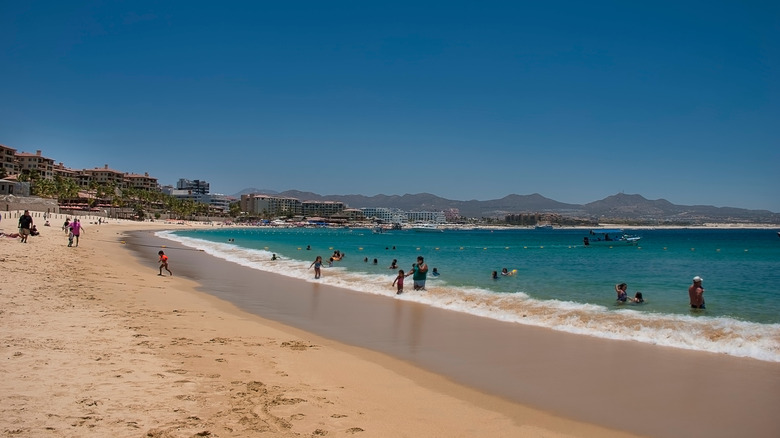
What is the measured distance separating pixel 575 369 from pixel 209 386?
5.97 meters

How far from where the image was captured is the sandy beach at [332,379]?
17.2ft

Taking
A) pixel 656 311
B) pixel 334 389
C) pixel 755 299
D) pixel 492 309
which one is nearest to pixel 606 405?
pixel 334 389

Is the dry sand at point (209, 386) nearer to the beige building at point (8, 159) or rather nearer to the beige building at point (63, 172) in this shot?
the beige building at point (8, 159)

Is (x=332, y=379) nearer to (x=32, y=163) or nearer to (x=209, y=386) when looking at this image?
(x=209, y=386)

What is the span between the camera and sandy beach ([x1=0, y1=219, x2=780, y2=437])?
5.23 meters

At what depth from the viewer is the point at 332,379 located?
721 centimetres

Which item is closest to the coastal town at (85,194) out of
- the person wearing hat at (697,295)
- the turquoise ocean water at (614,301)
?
the turquoise ocean water at (614,301)

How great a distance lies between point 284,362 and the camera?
7.97m

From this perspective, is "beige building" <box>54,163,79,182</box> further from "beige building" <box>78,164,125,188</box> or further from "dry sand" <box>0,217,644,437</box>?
"dry sand" <box>0,217,644,437</box>

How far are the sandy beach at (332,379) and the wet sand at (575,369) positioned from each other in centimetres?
4

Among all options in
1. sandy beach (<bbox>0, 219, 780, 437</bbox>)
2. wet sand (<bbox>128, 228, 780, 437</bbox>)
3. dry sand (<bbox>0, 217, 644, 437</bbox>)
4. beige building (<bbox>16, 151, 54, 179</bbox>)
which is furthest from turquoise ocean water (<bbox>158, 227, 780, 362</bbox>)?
beige building (<bbox>16, 151, 54, 179</bbox>)

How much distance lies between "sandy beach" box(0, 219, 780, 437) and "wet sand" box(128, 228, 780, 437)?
37 millimetres

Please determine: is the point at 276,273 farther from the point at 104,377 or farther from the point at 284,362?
the point at 104,377

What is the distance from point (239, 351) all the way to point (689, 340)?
9463 millimetres
